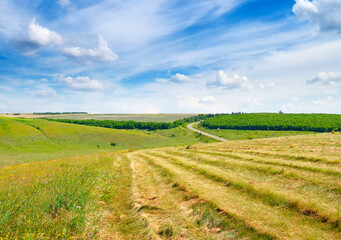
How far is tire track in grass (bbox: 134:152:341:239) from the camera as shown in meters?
5.62

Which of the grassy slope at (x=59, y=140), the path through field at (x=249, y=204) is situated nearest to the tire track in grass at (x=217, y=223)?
the path through field at (x=249, y=204)

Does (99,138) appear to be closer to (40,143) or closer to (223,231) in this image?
(40,143)

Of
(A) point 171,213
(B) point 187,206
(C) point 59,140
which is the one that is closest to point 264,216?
(B) point 187,206

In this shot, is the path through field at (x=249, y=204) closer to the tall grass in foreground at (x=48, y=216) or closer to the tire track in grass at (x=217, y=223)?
Result: the tire track in grass at (x=217, y=223)

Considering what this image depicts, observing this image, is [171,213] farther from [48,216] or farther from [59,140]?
[59,140]

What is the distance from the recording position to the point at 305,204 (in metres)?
7.00

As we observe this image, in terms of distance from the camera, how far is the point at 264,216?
6.64 m

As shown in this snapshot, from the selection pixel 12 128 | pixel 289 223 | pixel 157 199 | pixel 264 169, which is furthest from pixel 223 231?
pixel 12 128

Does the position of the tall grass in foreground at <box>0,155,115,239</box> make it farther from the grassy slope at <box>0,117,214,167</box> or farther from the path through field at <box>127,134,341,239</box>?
the grassy slope at <box>0,117,214,167</box>

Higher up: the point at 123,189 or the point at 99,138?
the point at 123,189

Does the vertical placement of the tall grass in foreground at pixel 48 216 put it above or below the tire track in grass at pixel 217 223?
above

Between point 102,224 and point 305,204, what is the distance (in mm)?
7569

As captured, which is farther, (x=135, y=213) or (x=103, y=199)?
(x=103, y=199)

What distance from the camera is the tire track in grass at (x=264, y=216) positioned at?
5625mm
